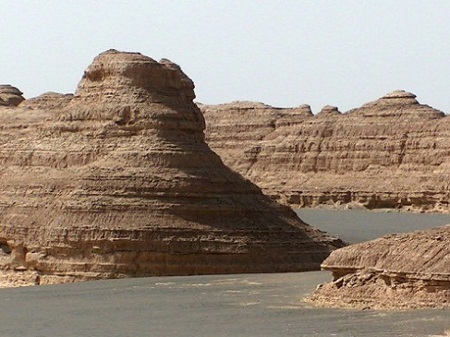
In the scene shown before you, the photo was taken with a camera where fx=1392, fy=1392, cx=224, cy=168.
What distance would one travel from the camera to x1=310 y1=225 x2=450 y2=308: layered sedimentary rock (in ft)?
75.4

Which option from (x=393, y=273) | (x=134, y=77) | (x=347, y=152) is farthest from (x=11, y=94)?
(x=393, y=273)

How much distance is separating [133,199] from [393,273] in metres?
11.4

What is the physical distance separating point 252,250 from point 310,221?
3240 centimetres

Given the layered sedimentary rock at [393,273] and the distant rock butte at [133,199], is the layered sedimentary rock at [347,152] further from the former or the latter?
the layered sedimentary rock at [393,273]

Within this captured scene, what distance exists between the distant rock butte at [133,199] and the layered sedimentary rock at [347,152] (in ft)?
155

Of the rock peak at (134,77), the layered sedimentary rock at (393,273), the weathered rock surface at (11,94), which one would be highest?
the weathered rock surface at (11,94)

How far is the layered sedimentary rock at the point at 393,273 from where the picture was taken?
22984 millimetres

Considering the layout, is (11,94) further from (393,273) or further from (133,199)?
(393,273)

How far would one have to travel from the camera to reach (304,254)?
113ft

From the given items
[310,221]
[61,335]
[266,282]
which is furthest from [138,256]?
[310,221]

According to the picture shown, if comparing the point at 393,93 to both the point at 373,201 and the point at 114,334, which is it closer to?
the point at 373,201

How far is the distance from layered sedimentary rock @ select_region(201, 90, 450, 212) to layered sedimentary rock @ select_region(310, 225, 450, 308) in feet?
186

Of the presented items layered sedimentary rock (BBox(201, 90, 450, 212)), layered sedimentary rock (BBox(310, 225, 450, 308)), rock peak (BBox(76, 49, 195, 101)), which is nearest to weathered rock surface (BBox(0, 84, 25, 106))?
layered sedimentary rock (BBox(201, 90, 450, 212))

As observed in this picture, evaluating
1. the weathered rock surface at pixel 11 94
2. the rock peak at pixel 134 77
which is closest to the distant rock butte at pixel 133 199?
the rock peak at pixel 134 77
